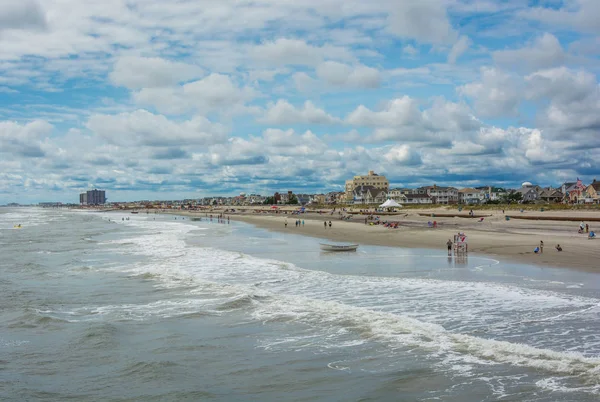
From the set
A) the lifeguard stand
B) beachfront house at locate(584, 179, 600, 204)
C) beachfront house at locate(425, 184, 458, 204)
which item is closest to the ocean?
the lifeguard stand

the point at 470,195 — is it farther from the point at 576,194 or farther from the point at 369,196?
the point at 576,194

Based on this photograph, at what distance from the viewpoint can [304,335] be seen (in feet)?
42.3

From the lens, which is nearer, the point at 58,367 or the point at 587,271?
the point at 58,367

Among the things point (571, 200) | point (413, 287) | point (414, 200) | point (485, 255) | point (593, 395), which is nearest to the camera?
point (593, 395)

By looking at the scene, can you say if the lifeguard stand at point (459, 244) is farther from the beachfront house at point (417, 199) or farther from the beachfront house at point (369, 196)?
the beachfront house at point (417, 199)

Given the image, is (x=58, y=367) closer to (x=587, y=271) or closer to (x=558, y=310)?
(x=558, y=310)

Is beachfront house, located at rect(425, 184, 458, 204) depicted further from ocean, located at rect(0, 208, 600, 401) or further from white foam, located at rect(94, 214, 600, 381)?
white foam, located at rect(94, 214, 600, 381)

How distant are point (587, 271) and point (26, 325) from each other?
75.5ft

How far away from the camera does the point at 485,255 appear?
29.6 m

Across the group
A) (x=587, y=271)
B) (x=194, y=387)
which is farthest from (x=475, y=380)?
(x=587, y=271)

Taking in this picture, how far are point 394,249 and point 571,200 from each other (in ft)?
320

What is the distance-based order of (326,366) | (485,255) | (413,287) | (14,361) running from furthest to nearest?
(485,255), (413,287), (14,361), (326,366)

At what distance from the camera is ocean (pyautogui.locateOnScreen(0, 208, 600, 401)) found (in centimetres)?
932

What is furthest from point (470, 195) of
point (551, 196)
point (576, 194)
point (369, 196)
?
point (576, 194)
